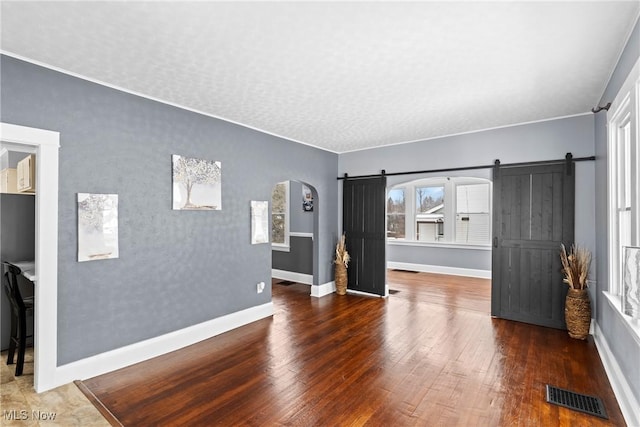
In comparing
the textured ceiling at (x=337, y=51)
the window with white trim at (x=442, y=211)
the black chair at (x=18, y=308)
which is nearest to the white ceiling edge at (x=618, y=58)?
the textured ceiling at (x=337, y=51)

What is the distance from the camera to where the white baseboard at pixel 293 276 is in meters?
6.96

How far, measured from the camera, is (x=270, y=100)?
3.54 m

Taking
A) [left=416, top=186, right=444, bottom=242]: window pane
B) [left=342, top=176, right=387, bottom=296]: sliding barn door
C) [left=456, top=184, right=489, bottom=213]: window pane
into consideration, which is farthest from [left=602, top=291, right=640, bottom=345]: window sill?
[left=416, top=186, right=444, bottom=242]: window pane

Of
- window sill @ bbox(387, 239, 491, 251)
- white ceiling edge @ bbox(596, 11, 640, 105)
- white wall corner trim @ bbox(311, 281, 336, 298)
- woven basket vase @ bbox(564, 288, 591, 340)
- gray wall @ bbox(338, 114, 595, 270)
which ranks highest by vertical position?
white ceiling edge @ bbox(596, 11, 640, 105)

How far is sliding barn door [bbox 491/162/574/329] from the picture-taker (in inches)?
164

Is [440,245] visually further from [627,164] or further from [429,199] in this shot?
[627,164]

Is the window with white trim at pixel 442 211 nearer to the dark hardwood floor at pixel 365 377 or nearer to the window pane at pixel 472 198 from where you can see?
the window pane at pixel 472 198

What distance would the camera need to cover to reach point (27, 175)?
126 inches

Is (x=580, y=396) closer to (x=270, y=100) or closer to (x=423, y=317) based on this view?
(x=423, y=317)

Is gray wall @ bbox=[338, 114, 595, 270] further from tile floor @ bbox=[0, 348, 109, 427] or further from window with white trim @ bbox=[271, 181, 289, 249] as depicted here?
tile floor @ bbox=[0, 348, 109, 427]

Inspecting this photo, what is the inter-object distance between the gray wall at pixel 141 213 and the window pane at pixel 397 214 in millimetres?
5197

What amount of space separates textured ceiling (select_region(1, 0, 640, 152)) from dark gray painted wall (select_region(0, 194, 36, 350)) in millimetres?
1861

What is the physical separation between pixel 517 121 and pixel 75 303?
5.49 m

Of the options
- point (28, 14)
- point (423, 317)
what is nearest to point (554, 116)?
point (423, 317)
